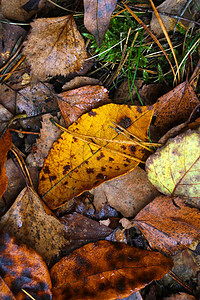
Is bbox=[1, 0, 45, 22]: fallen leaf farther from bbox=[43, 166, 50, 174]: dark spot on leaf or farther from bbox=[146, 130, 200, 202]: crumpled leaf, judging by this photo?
bbox=[146, 130, 200, 202]: crumpled leaf

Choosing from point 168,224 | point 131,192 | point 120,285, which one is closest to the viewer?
point 120,285

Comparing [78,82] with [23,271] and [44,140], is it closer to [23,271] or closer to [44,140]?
[44,140]

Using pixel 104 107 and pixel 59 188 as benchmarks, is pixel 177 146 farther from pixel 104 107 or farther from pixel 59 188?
pixel 59 188

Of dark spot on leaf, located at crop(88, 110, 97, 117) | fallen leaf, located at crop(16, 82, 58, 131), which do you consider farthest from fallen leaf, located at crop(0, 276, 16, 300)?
dark spot on leaf, located at crop(88, 110, 97, 117)

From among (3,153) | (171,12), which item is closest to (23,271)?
(3,153)

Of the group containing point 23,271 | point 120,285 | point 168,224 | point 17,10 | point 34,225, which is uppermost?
point 17,10
